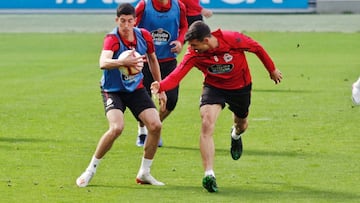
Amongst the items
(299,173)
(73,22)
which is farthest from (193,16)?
(73,22)

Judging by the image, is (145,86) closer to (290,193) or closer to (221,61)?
(221,61)

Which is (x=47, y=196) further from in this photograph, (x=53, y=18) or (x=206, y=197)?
(x=53, y=18)

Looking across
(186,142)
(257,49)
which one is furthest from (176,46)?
(257,49)

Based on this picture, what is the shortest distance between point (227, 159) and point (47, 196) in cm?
320

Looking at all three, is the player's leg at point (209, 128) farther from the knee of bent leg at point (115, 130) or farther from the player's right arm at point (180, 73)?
the knee of bent leg at point (115, 130)

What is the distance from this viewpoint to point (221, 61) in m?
12.0

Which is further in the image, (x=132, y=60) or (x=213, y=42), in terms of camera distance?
(x=213, y=42)

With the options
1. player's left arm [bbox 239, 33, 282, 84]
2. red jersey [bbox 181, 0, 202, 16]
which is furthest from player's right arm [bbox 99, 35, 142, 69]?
red jersey [bbox 181, 0, 202, 16]

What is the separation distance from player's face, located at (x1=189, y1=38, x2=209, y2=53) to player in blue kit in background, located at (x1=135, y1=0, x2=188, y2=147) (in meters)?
2.99

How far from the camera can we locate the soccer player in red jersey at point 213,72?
11586 mm

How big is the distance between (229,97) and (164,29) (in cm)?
264

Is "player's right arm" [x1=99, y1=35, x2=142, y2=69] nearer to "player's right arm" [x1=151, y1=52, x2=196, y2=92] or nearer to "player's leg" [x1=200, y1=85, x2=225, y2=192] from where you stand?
"player's right arm" [x1=151, y1=52, x2=196, y2=92]

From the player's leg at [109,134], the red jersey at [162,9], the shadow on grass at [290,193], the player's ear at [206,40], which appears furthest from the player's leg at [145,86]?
the shadow on grass at [290,193]

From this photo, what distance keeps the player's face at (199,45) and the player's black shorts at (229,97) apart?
70 cm
